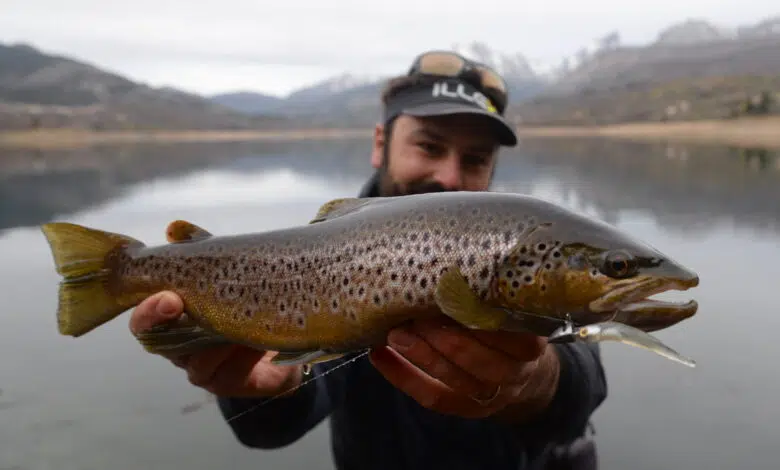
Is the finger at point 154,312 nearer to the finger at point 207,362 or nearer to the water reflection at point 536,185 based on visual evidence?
the finger at point 207,362

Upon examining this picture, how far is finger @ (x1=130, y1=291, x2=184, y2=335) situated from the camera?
271 cm

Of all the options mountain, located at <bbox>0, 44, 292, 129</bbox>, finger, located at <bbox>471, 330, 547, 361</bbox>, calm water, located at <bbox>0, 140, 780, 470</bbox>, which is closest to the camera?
finger, located at <bbox>471, 330, 547, 361</bbox>

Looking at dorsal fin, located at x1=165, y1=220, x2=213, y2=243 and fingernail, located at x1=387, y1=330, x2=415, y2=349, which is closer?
fingernail, located at x1=387, y1=330, x2=415, y2=349

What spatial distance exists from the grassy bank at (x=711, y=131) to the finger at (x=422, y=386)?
53263mm

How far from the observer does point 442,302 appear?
2209 mm

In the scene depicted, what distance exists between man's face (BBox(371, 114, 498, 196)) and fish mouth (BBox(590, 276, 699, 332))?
102 inches

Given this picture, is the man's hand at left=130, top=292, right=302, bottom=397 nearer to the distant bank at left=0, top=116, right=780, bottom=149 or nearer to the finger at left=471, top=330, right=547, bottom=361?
the finger at left=471, top=330, right=547, bottom=361

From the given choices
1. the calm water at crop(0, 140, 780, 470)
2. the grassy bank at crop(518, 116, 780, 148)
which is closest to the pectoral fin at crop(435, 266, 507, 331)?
the calm water at crop(0, 140, 780, 470)

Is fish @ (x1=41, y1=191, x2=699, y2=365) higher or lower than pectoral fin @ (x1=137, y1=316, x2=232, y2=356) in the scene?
higher

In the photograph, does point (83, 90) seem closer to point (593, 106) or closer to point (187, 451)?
point (593, 106)

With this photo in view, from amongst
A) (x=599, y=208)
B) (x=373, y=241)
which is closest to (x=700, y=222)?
(x=599, y=208)

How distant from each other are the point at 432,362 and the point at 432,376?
12 cm

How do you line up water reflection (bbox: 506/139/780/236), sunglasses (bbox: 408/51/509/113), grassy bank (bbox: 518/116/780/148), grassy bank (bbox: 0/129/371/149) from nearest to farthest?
sunglasses (bbox: 408/51/509/113), water reflection (bbox: 506/139/780/236), grassy bank (bbox: 518/116/780/148), grassy bank (bbox: 0/129/371/149)

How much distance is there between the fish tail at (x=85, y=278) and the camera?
116 inches
